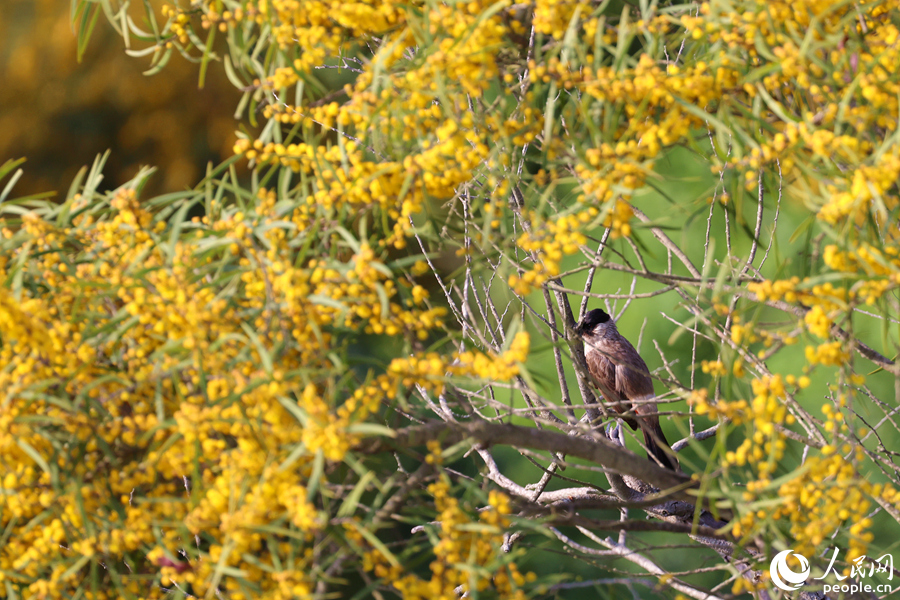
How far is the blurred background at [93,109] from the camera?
316 cm

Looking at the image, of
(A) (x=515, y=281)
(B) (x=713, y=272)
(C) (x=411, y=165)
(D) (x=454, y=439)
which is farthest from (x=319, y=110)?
(B) (x=713, y=272)

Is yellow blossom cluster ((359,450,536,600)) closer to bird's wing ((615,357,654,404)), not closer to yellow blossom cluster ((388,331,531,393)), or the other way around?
yellow blossom cluster ((388,331,531,393))

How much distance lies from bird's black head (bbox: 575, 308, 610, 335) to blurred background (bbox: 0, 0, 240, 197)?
1874 mm

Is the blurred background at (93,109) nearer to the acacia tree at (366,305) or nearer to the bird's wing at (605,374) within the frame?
the bird's wing at (605,374)

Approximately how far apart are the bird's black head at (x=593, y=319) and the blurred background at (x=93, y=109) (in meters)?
1.87

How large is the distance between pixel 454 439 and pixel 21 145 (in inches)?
118

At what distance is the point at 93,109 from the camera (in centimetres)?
324

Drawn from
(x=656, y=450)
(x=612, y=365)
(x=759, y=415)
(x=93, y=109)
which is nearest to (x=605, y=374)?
(x=612, y=365)

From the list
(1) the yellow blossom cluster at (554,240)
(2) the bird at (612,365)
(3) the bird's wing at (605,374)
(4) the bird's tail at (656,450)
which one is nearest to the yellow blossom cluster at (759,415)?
(1) the yellow blossom cluster at (554,240)

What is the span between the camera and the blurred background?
3.16 metres

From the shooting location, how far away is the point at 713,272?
8.96ft

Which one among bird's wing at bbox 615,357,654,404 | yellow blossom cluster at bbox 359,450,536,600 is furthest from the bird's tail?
yellow blossom cluster at bbox 359,450,536,600

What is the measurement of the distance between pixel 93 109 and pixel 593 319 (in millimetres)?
2444

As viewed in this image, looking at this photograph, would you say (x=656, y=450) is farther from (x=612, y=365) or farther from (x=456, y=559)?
(x=456, y=559)
